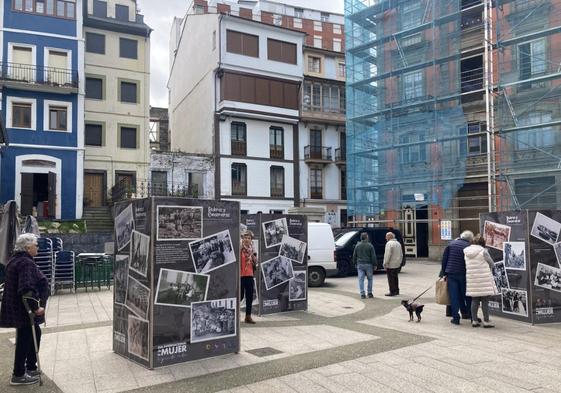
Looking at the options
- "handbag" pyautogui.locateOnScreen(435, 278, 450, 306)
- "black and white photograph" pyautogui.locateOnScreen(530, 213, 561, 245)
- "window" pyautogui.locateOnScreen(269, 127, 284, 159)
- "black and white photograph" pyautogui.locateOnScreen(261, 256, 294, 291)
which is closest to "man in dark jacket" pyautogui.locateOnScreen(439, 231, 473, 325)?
"handbag" pyautogui.locateOnScreen(435, 278, 450, 306)

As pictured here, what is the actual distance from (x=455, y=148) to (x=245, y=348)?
20426mm

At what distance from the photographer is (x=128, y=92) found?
32188mm

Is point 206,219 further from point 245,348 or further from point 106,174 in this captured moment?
point 106,174

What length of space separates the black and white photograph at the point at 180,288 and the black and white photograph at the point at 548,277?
6.48 metres

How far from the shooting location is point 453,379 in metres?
6.04

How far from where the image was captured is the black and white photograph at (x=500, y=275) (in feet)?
32.9

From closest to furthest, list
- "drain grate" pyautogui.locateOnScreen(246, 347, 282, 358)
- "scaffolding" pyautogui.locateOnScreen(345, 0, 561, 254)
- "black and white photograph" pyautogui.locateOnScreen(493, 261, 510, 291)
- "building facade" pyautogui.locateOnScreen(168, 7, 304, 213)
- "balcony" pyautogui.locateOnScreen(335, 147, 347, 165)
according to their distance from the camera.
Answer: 1. "drain grate" pyautogui.locateOnScreen(246, 347, 282, 358)
2. "black and white photograph" pyautogui.locateOnScreen(493, 261, 510, 291)
3. "scaffolding" pyautogui.locateOnScreen(345, 0, 561, 254)
4. "building facade" pyautogui.locateOnScreen(168, 7, 304, 213)
5. "balcony" pyautogui.locateOnScreen(335, 147, 347, 165)

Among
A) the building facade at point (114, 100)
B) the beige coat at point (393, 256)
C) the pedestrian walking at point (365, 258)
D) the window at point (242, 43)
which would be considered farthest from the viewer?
the window at point (242, 43)

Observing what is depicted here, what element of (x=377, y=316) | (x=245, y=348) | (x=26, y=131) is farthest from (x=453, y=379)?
(x=26, y=131)

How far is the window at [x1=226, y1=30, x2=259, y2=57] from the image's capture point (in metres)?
33.9

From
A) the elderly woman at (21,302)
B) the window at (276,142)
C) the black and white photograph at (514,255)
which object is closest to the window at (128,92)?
the window at (276,142)

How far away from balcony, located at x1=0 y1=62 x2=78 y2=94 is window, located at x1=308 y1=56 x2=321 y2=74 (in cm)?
1781

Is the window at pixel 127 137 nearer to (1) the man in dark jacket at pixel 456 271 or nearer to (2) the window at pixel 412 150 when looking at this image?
(2) the window at pixel 412 150

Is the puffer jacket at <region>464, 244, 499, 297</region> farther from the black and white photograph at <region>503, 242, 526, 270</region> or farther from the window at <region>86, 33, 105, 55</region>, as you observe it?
the window at <region>86, 33, 105, 55</region>
